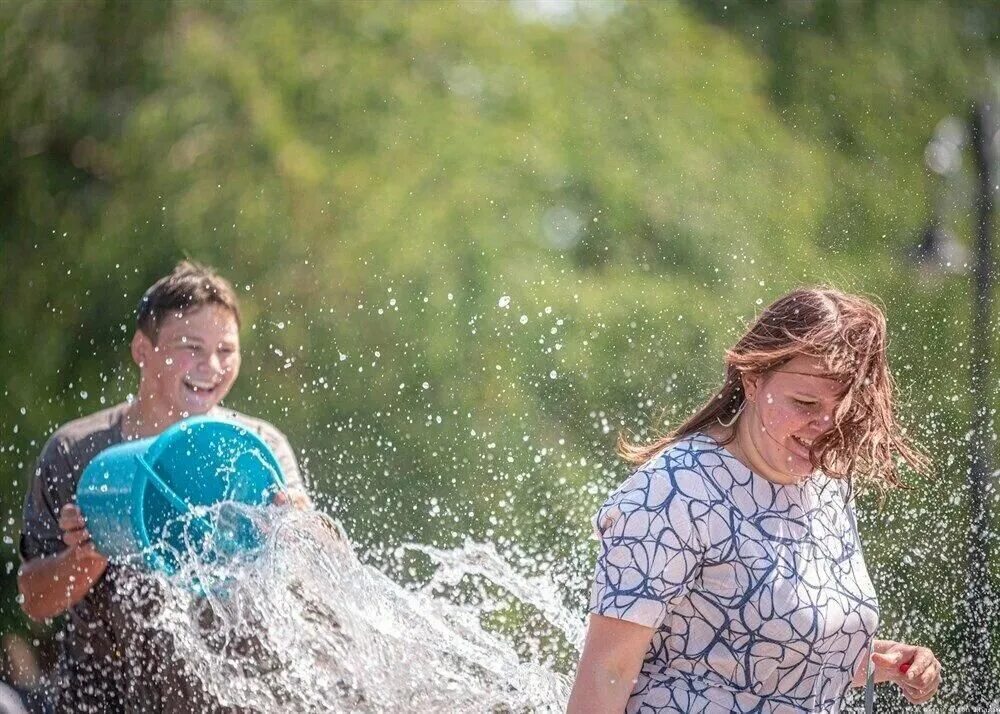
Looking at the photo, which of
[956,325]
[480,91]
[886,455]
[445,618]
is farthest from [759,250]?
[886,455]

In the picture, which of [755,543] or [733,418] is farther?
[733,418]

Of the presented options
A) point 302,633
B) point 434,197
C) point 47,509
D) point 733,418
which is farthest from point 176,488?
point 434,197

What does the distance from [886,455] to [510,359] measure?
4.47 m

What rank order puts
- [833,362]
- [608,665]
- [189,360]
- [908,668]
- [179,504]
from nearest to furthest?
[608,665] < [833,362] < [908,668] < [179,504] < [189,360]

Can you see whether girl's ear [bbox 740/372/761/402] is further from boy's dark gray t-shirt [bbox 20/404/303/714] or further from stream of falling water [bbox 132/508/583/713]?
boy's dark gray t-shirt [bbox 20/404/303/714]

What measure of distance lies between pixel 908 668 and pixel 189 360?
171cm

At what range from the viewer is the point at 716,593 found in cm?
157

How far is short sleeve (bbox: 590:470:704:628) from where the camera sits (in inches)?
59.7

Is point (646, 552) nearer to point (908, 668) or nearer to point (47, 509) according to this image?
point (908, 668)

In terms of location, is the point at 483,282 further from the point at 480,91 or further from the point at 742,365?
the point at 742,365

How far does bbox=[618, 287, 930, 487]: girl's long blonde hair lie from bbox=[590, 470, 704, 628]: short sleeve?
19cm

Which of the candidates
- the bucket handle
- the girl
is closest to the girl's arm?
the girl

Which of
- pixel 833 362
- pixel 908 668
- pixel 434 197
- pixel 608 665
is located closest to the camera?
pixel 608 665

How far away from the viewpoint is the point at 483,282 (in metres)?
6.32
